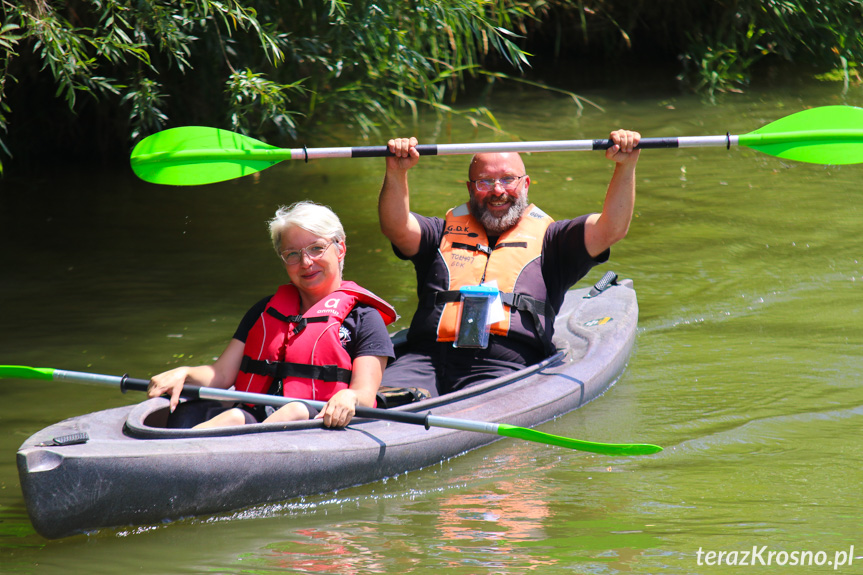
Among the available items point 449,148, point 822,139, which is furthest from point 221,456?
point 822,139

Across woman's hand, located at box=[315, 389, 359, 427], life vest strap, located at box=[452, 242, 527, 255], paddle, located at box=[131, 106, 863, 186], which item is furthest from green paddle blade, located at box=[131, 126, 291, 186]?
woman's hand, located at box=[315, 389, 359, 427]

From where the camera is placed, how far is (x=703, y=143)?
395 cm

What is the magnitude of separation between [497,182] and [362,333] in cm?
109

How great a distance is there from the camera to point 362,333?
342 centimetres

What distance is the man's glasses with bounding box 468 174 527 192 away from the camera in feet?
13.5

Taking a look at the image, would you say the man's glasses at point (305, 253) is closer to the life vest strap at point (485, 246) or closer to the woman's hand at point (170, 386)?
the woman's hand at point (170, 386)

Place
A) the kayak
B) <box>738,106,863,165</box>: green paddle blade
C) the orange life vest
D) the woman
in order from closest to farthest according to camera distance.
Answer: the kayak → the woman → the orange life vest → <box>738,106,863,165</box>: green paddle blade

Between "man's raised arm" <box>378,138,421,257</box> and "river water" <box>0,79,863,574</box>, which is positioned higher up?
"man's raised arm" <box>378,138,421,257</box>

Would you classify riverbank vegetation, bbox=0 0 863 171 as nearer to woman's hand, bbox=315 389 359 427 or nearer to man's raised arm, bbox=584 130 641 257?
man's raised arm, bbox=584 130 641 257

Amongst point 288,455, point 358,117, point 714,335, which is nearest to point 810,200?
point 714,335

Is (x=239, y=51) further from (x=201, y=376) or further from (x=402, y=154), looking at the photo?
(x=201, y=376)

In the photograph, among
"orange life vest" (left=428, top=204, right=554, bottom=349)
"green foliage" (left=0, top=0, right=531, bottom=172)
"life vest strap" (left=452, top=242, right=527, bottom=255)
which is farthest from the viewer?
"green foliage" (left=0, top=0, right=531, bottom=172)

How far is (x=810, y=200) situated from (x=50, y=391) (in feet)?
18.2

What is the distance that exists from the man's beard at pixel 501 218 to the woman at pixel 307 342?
0.89 m
